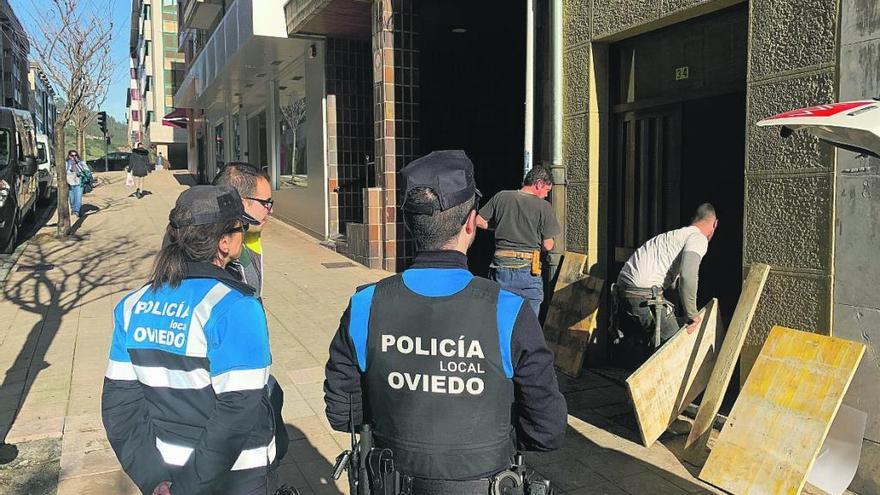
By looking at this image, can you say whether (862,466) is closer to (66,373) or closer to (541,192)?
(541,192)

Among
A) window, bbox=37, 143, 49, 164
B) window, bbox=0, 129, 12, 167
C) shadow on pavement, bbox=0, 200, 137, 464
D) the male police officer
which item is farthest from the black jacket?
window, bbox=37, 143, 49, 164

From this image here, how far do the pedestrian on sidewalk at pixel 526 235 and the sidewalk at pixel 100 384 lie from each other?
94 cm

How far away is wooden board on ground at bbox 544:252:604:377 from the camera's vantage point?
5781mm

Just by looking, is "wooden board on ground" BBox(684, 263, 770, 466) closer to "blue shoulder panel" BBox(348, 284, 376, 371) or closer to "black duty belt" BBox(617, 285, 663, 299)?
"black duty belt" BBox(617, 285, 663, 299)

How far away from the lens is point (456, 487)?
1.87 meters

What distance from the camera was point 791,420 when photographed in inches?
143

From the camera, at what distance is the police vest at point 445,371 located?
1841 millimetres

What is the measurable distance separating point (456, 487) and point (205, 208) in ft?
3.75

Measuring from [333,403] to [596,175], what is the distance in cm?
421

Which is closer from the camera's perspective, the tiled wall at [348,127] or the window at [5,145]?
the tiled wall at [348,127]

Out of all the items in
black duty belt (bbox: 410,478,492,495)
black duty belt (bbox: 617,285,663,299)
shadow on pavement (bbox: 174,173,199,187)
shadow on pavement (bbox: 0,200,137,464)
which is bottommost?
shadow on pavement (bbox: 0,200,137,464)

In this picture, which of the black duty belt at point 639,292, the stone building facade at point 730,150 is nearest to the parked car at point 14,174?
the stone building facade at point 730,150

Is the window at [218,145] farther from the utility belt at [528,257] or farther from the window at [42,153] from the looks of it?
the utility belt at [528,257]

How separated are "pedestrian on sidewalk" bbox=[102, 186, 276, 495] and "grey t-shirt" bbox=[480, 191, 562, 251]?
3.67m
